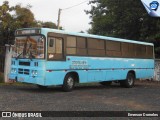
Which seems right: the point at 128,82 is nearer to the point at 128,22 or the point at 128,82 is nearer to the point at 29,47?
the point at 29,47

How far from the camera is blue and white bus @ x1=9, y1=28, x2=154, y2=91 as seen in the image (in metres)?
15.9

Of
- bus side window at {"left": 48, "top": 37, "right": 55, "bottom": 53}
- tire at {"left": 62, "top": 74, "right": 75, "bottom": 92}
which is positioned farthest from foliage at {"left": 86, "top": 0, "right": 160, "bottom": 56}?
bus side window at {"left": 48, "top": 37, "right": 55, "bottom": 53}

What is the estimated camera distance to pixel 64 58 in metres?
16.8

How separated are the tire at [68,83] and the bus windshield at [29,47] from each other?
1790mm

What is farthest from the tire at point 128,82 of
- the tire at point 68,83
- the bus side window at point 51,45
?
the bus side window at point 51,45

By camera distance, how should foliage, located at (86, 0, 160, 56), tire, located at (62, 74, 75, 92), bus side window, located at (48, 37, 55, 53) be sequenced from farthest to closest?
foliage, located at (86, 0, 160, 56) < tire, located at (62, 74, 75, 92) < bus side window, located at (48, 37, 55, 53)

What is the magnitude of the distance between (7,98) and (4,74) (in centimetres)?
651

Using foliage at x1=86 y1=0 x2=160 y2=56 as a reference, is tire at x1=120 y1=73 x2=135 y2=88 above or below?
below

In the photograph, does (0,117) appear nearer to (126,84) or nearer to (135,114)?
(135,114)

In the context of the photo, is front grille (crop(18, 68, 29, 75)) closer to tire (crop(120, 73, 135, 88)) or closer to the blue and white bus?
the blue and white bus

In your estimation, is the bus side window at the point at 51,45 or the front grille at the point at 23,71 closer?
the bus side window at the point at 51,45

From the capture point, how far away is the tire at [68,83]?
16797 mm

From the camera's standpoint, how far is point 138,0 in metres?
29.9

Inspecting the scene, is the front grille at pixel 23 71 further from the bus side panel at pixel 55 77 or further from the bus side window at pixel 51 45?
the bus side window at pixel 51 45
